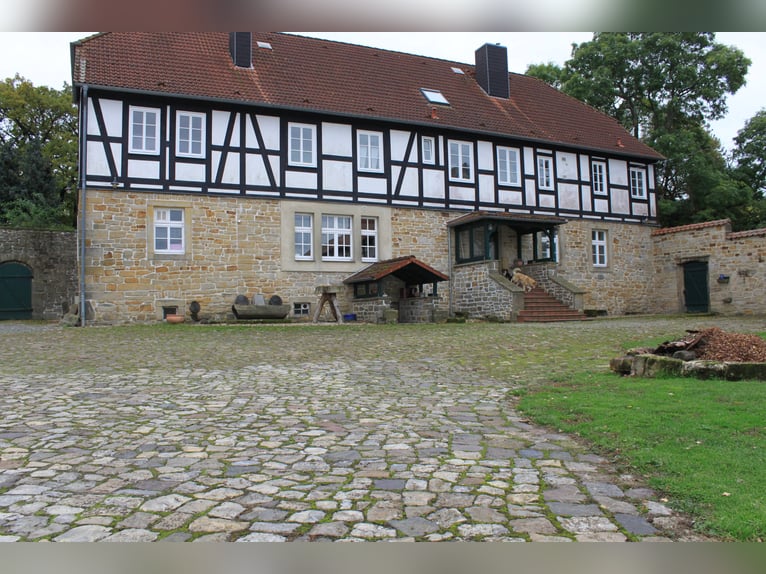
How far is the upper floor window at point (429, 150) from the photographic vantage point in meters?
21.1

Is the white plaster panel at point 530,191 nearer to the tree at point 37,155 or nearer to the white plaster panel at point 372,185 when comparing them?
the white plaster panel at point 372,185

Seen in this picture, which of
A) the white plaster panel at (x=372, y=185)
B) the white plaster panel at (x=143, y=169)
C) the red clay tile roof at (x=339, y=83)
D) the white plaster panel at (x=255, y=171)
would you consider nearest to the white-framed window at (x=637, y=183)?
the red clay tile roof at (x=339, y=83)

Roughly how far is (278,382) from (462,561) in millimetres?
5958

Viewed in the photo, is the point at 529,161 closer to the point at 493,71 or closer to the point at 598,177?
the point at 598,177

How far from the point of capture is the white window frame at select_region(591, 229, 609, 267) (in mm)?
24359

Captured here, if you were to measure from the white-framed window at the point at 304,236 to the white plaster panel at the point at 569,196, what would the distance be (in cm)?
1028

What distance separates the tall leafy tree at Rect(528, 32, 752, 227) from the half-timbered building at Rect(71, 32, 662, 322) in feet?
14.9

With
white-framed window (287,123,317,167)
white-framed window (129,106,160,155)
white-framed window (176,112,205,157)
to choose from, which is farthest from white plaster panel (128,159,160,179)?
white-framed window (287,123,317,167)

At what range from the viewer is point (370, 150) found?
2027 centimetres

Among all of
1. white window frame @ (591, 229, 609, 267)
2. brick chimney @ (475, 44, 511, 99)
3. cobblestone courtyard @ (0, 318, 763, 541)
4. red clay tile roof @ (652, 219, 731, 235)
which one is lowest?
cobblestone courtyard @ (0, 318, 763, 541)

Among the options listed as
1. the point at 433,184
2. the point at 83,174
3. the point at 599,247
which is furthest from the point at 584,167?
the point at 83,174

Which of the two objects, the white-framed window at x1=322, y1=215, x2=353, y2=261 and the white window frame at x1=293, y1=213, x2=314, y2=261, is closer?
the white window frame at x1=293, y1=213, x2=314, y2=261

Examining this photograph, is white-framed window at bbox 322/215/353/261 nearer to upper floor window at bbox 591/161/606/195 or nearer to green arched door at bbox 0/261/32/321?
upper floor window at bbox 591/161/606/195

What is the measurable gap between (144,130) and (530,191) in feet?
44.9
